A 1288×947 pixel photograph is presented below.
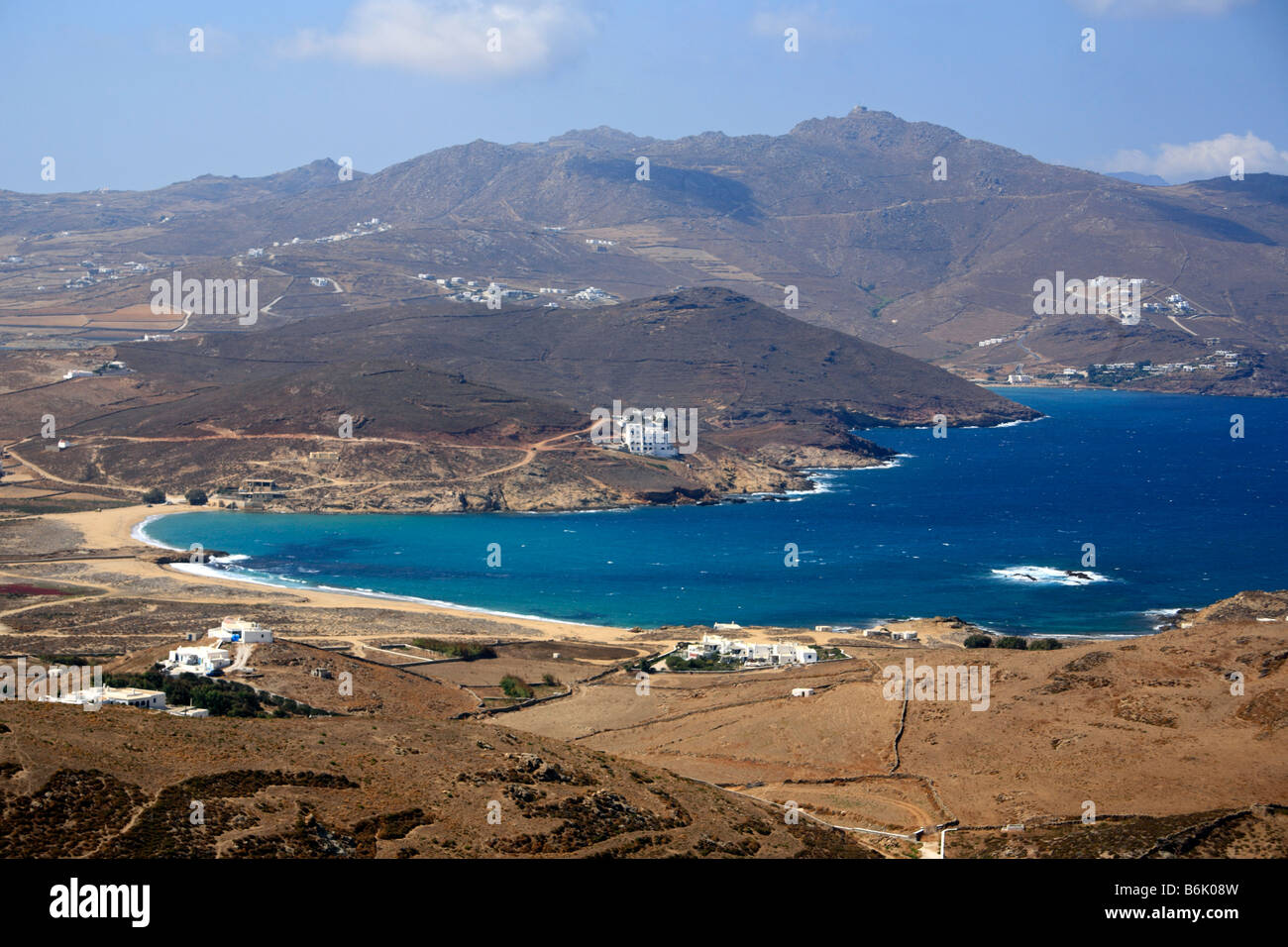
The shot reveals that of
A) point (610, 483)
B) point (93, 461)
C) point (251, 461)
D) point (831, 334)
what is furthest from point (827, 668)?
point (831, 334)

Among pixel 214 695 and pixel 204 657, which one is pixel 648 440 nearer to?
pixel 204 657

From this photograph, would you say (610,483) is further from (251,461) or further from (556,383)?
(556,383)

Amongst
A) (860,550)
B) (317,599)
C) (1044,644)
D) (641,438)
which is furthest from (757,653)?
(641,438)

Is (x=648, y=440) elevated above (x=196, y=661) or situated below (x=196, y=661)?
above

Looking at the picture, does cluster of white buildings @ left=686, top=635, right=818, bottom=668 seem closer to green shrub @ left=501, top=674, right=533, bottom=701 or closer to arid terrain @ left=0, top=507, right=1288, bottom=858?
arid terrain @ left=0, top=507, right=1288, bottom=858

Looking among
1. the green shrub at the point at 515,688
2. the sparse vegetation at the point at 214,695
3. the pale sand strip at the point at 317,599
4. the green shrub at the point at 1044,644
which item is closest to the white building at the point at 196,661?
the sparse vegetation at the point at 214,695
